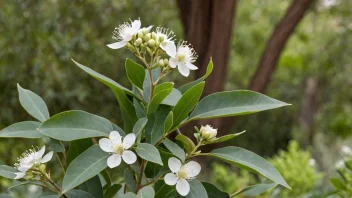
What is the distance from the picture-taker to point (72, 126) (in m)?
0.70

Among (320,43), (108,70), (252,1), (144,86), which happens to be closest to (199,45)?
(108,70)

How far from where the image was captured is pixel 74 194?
2.49 feet

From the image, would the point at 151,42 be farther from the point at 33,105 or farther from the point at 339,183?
the point at 339,183

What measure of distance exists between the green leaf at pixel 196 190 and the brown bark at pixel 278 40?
2.45 m

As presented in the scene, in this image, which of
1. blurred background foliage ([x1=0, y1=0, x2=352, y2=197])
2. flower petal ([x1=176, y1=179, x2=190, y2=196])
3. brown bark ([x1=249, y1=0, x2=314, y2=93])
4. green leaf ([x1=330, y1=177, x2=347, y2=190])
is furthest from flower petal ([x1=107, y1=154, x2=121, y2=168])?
brown bark ([x1=249, y1=0, x2=314, y2=93])

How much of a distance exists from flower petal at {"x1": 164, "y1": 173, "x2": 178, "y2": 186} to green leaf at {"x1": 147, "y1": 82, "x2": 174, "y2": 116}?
101 millimetres

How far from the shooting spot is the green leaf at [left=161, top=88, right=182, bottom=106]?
746 mm

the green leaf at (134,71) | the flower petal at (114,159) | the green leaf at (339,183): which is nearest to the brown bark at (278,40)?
the green leaf at (339,183)

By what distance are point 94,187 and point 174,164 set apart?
164mm

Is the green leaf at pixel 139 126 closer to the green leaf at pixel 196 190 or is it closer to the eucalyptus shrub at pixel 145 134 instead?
the eucalyptus shrub at pixel 145 134

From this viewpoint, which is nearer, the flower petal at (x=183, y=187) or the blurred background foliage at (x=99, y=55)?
the flower petal at (x=183, y=187)

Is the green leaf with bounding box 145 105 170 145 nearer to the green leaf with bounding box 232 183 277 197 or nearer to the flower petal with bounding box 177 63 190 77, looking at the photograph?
the flower petal with bounding box 177 63 190 77

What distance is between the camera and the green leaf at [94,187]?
2.62ft

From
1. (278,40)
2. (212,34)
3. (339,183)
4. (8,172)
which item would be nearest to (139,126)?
(8,172)
